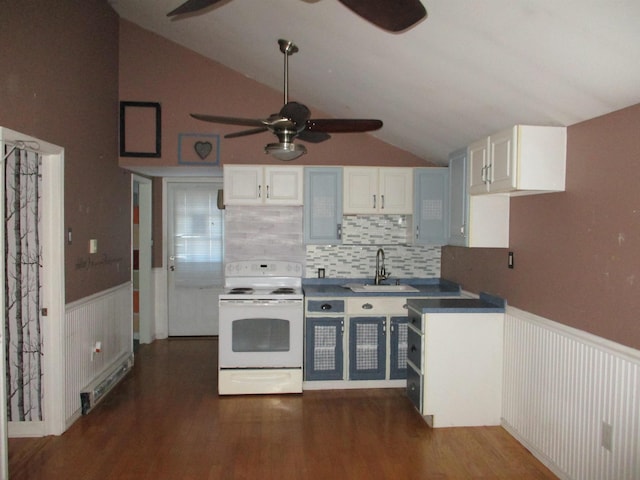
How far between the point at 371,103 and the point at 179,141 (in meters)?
2.03

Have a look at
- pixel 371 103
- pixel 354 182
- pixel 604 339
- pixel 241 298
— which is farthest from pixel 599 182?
pixel 241 298

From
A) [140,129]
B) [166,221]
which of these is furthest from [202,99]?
[166,221]

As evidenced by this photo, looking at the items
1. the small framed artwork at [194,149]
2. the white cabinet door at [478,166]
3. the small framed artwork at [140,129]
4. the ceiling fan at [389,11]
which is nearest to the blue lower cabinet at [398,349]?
the white cabinet door at [478,166]

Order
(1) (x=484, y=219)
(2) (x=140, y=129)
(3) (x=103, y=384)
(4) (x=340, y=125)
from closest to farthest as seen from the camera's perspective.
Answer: (4) (x=340, y=125), (1) (x=484, y=219), (3) (x=103, y=384), (2) (x=140, y=129)

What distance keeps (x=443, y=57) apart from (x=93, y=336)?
336 cm

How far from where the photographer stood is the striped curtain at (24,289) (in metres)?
3.13

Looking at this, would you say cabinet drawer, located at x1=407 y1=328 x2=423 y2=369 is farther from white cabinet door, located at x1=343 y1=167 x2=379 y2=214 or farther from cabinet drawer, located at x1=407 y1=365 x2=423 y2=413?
white cabinet door, located at x1=343 y1=167 x2=379 y2=214

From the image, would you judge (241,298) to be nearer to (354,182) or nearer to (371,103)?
(354,182)

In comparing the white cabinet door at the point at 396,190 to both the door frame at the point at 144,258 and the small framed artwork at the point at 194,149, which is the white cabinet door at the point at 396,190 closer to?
the small framed artwork at the point at 194,149

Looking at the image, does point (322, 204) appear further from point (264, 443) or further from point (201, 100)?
point (264, 443)

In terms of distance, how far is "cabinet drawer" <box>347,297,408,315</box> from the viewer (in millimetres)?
4078

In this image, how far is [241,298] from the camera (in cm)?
399

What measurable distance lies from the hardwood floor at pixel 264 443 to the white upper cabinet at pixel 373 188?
167 centimetres

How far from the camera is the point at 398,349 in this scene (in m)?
4.12
